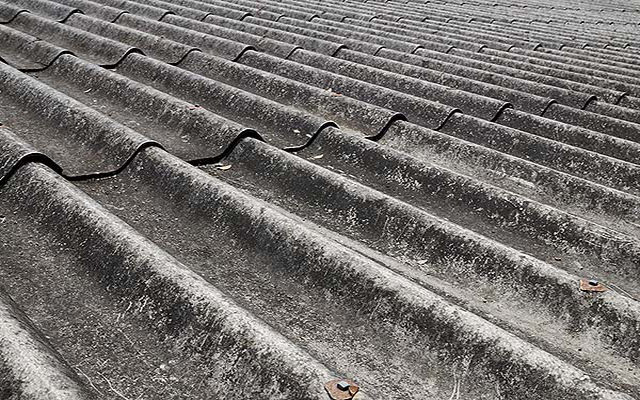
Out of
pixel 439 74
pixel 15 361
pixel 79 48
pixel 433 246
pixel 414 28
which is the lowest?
pixel 414 28

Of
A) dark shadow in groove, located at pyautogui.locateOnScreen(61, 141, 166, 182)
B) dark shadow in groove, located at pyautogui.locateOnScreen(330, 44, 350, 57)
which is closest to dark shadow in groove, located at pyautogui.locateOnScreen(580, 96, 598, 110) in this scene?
dark shadow in groove, located at pyautogui.locateOnScreen(330, 44, 350, 57)

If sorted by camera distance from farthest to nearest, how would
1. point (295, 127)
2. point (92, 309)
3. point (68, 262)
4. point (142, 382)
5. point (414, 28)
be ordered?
point (414, 28) → point (295, 127) → point (68, 262) → point (92, 309) → point (142, 382)

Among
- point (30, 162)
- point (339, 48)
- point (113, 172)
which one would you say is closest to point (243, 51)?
point (339, 48)

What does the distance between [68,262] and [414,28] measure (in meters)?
5.14

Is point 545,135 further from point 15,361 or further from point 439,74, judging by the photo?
point 15,361

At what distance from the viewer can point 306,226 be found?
7.67 ft

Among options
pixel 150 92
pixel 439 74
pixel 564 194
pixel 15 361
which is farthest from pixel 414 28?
pixel 15 361

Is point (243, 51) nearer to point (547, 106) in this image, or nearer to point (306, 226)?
point (547, 106)

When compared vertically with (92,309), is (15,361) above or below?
above

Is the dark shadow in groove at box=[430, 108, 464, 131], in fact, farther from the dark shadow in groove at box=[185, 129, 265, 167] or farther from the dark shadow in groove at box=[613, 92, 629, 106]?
the dark shadow in groove at box=[613, 92, 629, 106]

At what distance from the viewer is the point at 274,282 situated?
2139 mm

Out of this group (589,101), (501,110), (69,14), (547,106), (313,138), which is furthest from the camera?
(69,14)

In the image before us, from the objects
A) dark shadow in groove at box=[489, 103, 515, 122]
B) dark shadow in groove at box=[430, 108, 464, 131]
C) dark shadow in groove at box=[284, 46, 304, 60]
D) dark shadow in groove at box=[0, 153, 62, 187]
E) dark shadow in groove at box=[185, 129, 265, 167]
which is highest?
dark shadow in groove at box=[0, 153, 62, 187]

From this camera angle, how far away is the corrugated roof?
1.72m
